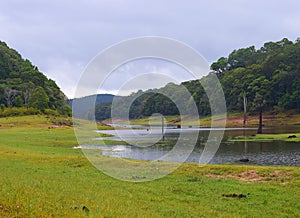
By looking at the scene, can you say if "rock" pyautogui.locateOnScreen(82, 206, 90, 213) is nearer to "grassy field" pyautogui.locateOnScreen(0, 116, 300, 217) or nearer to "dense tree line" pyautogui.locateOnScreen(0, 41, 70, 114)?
"grassy field" pyautogui.locateOnScreen(0, 116, 300, 217)

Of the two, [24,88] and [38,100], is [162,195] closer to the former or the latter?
[38,100]

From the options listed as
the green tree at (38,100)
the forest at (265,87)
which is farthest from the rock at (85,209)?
the green tree at (38,100)

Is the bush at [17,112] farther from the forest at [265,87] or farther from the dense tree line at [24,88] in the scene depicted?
the forest at [265,87]

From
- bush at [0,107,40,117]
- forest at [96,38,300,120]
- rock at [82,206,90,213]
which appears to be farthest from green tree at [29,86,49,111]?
rock at [82,206,90,213]

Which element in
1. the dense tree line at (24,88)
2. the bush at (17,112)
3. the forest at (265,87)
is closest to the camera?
the bush at (17,112)

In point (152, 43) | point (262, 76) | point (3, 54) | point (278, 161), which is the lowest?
point (278, 161)

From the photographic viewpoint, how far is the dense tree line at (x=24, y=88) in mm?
111938

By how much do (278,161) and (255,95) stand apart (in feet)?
298

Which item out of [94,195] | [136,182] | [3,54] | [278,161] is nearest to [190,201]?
[94,195]

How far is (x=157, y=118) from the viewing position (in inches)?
6703

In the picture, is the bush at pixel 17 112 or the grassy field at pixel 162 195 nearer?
the grassy field at pixel 162 195

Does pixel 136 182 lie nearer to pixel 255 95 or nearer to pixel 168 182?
pixel 168 182

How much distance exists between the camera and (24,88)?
401ft

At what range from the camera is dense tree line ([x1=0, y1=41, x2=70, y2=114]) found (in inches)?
4407
